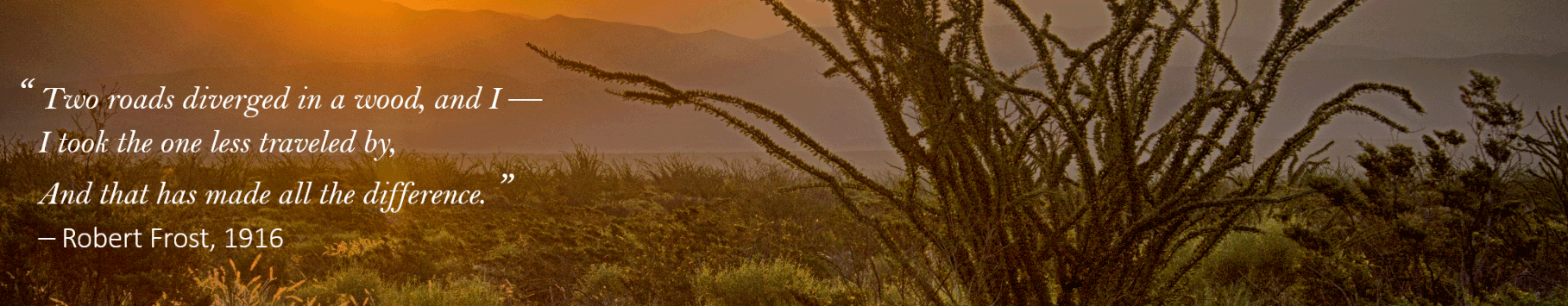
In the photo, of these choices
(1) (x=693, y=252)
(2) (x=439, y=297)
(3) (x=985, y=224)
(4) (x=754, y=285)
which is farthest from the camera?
(1) (x=693, y=252)

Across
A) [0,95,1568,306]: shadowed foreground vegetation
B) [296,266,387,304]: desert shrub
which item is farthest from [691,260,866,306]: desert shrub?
[296,266,387,304]: desert shrub

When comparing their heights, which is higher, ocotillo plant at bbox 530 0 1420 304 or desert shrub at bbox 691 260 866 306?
ocotillo plant at bbox 530 0 1420 304

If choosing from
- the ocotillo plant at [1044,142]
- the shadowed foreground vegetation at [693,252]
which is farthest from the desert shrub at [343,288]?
the ocotillo plant at [1044,142]

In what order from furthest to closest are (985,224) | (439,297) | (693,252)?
(693,252)
(439,297)
(985,224)

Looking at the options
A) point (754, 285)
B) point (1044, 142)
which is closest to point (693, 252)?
point (754, 285)

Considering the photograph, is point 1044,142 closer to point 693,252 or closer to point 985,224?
point 985,224

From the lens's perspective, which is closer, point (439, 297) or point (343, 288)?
point (439, 297)

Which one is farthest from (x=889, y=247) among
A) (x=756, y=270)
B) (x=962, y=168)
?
(x=756, y=270)

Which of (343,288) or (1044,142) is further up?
(1044,142)

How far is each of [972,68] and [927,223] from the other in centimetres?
59

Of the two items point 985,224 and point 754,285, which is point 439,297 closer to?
point 754,285

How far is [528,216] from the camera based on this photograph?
7086 mm

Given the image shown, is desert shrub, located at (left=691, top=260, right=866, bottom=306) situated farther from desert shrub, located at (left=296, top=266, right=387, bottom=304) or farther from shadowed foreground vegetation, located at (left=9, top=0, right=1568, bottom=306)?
desert shrub, located at (left=296, top=266, right=387, bottom=304)

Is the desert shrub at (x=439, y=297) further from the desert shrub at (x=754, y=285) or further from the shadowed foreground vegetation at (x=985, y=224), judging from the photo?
the desert shrub at (x=754, y=285)
